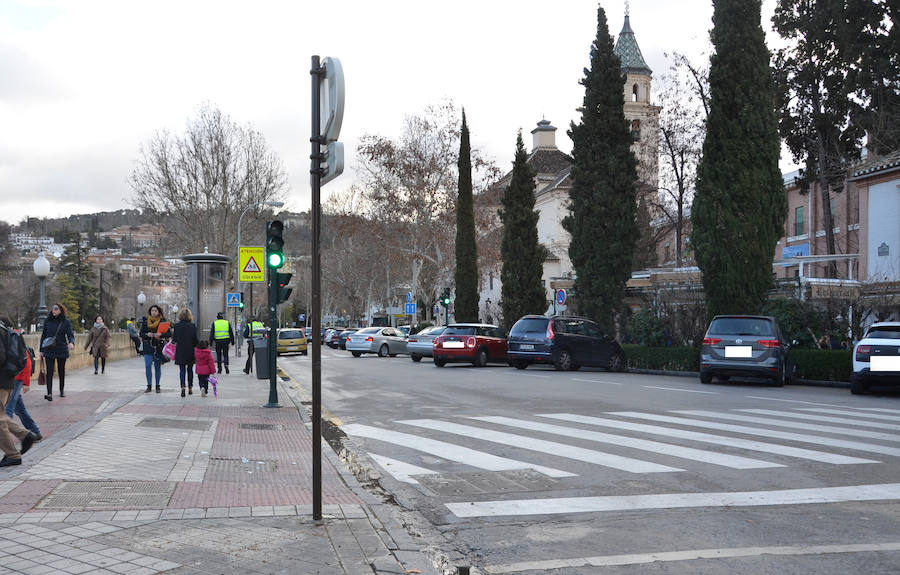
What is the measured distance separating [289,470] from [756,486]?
4.46 meters

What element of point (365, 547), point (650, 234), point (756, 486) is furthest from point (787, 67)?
point (365, 547)

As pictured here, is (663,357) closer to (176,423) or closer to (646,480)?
(176,423)

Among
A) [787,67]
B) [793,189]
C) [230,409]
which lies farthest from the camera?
[793,189]

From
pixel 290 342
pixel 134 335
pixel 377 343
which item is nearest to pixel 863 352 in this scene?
pixel 377 343

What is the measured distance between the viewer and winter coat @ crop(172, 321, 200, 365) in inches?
616

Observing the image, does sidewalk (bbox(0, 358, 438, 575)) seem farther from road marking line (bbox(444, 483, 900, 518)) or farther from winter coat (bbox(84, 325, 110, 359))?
winter coat (bbox(84, 325, 110, 359))

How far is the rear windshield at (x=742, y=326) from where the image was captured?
18.8 m

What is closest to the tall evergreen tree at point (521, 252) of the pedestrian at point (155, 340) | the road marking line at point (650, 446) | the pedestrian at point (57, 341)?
the pedestrian at point (155, 340)

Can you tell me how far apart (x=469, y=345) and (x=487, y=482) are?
793 inches

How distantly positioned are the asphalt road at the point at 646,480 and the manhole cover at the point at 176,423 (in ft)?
6.68

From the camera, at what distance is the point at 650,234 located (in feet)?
173

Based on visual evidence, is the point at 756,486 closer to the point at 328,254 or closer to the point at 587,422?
the point at 587,422

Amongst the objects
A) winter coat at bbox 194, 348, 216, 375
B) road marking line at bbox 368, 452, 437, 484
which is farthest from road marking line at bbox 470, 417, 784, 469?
winter coat at bbox 194, 348, 216, 375

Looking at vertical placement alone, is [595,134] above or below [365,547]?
above
